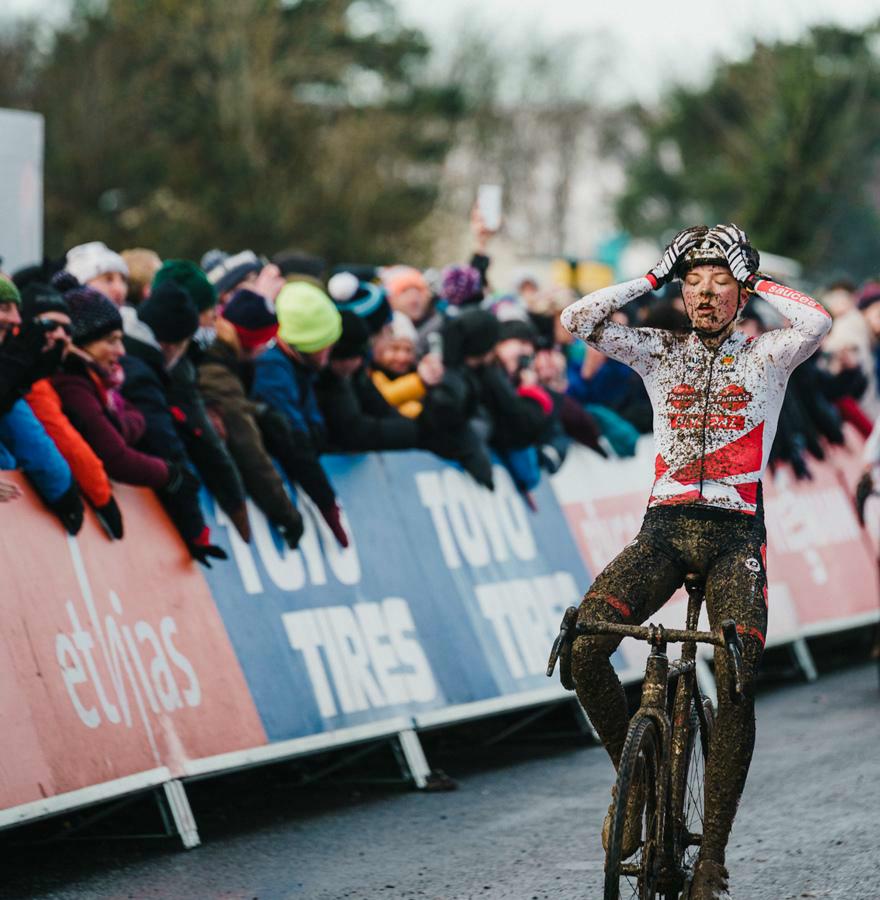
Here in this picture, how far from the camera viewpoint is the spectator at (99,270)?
966 cm

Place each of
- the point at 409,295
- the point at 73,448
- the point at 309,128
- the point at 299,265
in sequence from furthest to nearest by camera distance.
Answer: the point at 309,128, the point at 409,295, the point at 299,265, the point at 73,448

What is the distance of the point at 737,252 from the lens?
6125 mm

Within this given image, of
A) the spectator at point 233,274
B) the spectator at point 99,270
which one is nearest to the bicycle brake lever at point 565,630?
the spectator at point 99,270

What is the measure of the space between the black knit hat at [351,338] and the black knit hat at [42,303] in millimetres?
2069

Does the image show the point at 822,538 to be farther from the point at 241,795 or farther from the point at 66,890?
the point at 66,890

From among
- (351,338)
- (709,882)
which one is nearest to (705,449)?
(709,882)

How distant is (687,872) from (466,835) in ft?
7.50

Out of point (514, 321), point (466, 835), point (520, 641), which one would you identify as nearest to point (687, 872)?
point (466, 835)

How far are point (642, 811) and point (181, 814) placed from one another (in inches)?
107

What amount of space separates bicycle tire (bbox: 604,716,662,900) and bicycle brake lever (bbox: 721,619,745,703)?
31cm

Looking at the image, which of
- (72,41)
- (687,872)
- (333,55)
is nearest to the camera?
(687,872)

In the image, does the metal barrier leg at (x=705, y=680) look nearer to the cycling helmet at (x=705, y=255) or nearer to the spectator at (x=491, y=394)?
the spectator at (x=491, y=394)

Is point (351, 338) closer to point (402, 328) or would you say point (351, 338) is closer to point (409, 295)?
point (402, 328)

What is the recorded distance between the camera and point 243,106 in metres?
38.5
